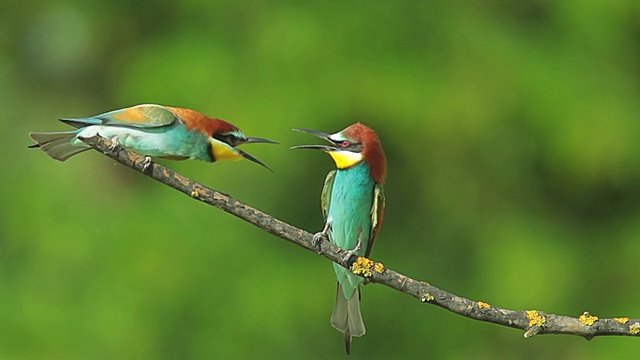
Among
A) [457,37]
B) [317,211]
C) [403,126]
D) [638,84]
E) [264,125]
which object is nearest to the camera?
[264,125]

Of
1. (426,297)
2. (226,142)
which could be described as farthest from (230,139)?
(426,297)

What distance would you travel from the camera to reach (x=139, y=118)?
19.5 inches

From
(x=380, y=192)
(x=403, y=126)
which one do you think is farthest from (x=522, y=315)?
(x=403, y=126)

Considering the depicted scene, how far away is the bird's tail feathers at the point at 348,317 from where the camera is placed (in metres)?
0.63

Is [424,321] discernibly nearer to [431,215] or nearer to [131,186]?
[431,215]

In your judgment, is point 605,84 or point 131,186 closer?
point 605,84

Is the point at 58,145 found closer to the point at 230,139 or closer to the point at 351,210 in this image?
the point at 230,139

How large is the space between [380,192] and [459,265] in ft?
7.05

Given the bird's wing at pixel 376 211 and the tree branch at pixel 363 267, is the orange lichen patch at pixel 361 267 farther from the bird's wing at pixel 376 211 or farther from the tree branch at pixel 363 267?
the bird's wing at pixel 376 211

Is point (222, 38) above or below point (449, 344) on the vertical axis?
above

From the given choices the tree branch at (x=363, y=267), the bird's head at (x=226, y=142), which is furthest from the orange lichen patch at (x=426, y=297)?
the bird's head at (x=226, y=142)

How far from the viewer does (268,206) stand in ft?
7.94

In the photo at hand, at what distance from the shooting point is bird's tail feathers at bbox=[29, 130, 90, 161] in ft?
1.60

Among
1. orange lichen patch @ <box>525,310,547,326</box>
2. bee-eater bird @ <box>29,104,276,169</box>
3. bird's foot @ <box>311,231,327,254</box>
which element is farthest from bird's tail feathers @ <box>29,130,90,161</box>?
orange lichen patch @ <box>525,310,547,326</box>
